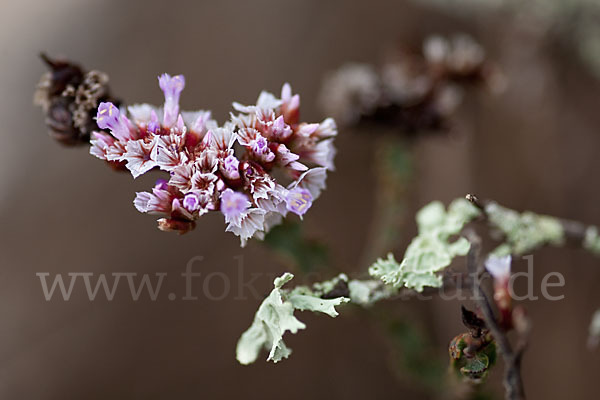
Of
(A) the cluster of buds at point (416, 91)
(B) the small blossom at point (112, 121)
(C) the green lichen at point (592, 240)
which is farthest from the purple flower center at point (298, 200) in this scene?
(A) the cluster of buds at point (416, 91)

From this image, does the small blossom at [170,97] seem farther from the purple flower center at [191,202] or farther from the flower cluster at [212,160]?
the purple flower center at [191,202]

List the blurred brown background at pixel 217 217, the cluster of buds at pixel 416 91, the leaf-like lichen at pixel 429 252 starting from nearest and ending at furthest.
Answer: the leaf-like lichen at pixel 429 252 < the cluster of buds at pixel 416 91 < the blurred brown background at pixel 217 217

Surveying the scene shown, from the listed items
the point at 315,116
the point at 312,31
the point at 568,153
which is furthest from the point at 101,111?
the point at 568,153

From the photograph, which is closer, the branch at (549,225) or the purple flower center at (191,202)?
the purple flower center at (191,202)

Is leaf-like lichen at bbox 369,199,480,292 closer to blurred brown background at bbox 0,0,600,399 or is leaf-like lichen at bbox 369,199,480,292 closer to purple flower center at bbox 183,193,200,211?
purple flower center at bbox 183,193,200,211

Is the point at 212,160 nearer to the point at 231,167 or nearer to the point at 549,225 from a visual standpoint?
the point at 231,167

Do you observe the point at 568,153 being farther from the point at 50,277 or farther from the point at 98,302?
the point at 50,277

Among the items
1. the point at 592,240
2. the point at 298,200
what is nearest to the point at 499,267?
the point at 592,240
